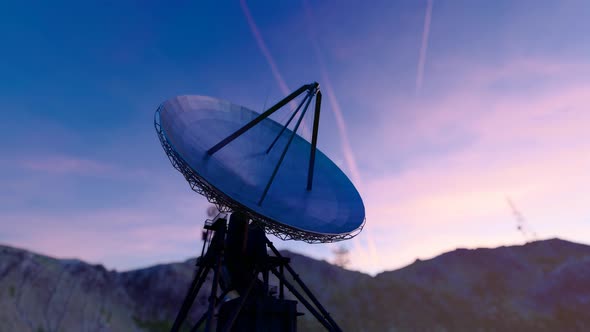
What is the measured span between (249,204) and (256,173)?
578cm

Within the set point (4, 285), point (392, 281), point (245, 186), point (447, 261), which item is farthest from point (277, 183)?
point (447, 261)

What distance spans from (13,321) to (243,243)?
54763 mm

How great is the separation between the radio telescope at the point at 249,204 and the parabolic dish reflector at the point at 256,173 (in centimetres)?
8

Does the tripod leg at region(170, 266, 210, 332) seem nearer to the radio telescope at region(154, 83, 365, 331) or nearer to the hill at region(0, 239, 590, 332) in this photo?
the radio telescope at region(154, 83, 365, 331)

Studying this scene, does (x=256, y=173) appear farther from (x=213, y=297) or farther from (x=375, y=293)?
(x=375, y=293)

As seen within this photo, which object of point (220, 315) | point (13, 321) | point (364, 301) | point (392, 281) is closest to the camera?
point (220, 315)

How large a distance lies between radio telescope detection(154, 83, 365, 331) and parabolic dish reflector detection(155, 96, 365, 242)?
0.25ft

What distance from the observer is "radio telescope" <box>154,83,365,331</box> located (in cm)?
2212

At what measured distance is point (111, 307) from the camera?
71.8 m

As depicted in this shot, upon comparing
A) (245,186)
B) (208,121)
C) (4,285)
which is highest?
(208,121)

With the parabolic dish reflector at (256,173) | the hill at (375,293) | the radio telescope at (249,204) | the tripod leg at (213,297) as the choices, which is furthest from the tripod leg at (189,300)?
the hill at (375,293)

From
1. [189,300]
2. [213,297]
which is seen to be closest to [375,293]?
[189,300]

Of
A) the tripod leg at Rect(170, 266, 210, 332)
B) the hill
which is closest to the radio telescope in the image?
the tripod leg at Rect(170, 266, 210, 332)

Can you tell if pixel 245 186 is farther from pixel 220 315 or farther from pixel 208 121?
pixel 220 315
